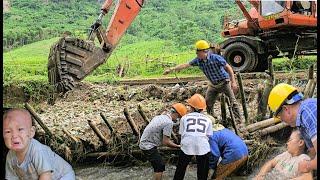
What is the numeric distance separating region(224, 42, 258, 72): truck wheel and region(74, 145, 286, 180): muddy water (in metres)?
5.91

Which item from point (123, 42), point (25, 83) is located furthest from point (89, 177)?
point (123, 42)

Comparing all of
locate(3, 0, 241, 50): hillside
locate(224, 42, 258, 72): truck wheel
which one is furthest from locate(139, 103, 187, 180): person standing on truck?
locate(3, 0, 241, 50): hillside

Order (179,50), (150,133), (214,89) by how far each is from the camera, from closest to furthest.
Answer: (150,133) → (214,89) → (179,50)

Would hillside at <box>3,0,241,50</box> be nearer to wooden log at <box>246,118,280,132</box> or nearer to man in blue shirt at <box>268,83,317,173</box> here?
wooden log at <box>246,118,280,132</box>

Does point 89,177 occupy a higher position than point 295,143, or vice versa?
point 295,143

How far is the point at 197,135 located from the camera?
5.68 metres

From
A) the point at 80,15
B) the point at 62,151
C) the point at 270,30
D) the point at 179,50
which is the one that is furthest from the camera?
the point at 80,15

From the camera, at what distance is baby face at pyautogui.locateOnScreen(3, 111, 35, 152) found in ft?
9.68

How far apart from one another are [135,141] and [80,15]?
2932 cm

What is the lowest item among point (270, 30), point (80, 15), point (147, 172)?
point (147, 172)

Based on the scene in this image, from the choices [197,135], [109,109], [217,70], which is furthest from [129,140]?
[109,109]

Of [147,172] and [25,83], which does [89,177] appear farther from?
[25,83]

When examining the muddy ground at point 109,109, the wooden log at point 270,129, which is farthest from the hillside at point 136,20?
the wooden log at point 270,129

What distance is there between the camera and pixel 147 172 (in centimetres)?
714
